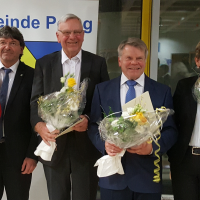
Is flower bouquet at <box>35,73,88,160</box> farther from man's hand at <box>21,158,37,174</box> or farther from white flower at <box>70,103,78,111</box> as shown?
man's hand at <box>21,158,37,174</box>

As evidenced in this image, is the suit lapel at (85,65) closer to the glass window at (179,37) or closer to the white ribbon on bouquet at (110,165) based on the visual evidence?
the white ribbon on bouquet at (110,165)

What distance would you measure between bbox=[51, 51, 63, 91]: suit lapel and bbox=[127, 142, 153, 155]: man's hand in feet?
2.85

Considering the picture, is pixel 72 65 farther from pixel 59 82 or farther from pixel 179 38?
pixel 179 38

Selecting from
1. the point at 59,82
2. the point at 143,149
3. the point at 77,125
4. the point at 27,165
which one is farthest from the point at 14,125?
the point at 143,149

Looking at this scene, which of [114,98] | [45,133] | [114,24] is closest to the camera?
[114,98]

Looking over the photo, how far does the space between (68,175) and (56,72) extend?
93cm

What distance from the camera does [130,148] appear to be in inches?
75.1

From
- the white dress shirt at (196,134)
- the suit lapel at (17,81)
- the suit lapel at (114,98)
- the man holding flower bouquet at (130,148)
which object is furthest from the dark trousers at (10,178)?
the white dress shirt at (196,134)

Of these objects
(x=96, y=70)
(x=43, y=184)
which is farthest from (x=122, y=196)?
(x=43, y=184)

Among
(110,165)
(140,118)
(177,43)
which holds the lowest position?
(110,165)

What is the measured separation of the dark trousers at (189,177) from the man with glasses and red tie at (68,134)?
2.48ft

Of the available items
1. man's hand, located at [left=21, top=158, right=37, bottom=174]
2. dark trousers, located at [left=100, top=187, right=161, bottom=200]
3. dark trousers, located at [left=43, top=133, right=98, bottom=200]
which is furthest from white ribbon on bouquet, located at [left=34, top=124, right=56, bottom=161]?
dark trousers, located at [left=100, top=187, right=161, bottom=200]

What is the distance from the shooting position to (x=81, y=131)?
2271 mm

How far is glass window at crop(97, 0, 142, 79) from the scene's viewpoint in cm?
387
